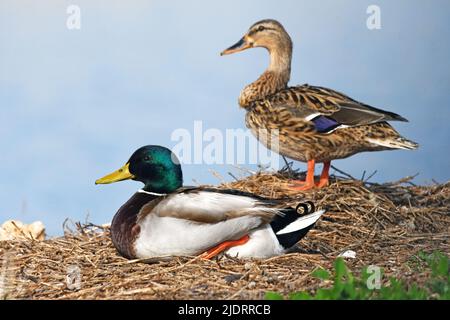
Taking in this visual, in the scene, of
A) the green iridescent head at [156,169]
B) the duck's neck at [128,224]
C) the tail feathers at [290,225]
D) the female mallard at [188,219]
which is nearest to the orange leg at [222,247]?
the female mallard at [188,219]

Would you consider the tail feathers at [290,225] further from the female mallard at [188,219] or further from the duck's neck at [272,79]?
the duck's neck at [272,79]

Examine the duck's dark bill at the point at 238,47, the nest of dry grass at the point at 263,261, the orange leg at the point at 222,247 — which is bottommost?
the nest of dry grass at the point at 263,261

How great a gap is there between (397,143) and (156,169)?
8.80ft

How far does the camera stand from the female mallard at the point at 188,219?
559 centimetres

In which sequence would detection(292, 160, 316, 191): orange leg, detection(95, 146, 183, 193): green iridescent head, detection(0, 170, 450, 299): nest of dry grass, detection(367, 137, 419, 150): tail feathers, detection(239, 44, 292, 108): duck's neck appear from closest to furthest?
detection(0, 170, 450, 299): nest of dry grass → detection(95, 146, 183, 193): green iridescent head → detection(367, 137, 419, 150): tail feathers → detection(292, 160, 316, 191): orange leg → detection(239, 44, 292, 108): duck's neck

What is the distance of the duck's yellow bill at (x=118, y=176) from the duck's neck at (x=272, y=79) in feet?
7.90

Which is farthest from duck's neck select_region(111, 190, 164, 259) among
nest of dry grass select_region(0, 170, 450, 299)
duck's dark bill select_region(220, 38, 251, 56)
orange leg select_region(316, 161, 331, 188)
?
duck's dark bill select_region(220, 38, 251, 56)

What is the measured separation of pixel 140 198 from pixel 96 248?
904 mm

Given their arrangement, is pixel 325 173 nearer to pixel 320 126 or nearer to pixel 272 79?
pixel 320 126

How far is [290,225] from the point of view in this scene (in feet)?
19.5

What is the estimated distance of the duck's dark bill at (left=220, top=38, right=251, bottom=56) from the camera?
341 inches

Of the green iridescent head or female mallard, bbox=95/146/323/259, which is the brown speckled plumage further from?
the green iridescent head

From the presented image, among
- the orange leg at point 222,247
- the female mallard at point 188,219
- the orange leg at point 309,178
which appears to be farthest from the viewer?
the orange leg at point 309,178

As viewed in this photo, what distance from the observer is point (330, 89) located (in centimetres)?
827
